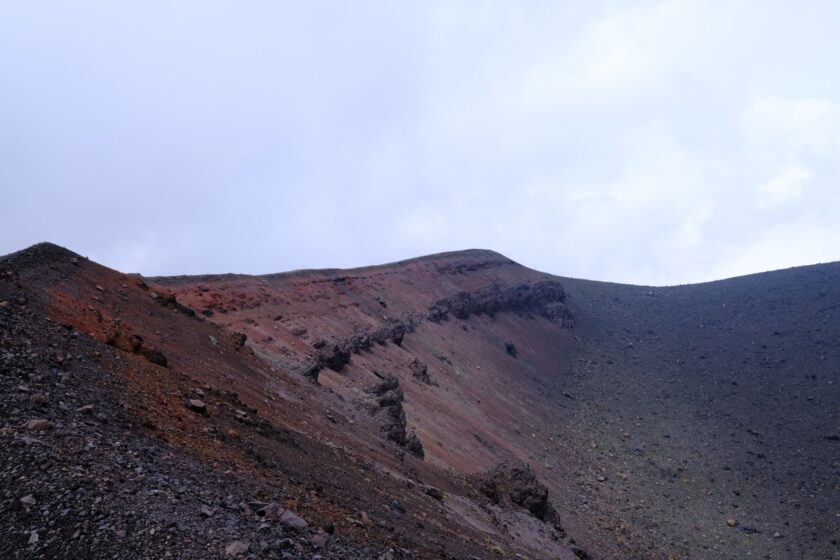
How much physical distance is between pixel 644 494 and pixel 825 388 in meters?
13.9

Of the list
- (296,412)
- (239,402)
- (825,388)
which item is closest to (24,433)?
(239,402)

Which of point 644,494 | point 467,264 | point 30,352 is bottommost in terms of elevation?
point 644,494

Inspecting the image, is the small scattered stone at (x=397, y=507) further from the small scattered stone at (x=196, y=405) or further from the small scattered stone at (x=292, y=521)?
the small scattered stone at (x=292, y=521)

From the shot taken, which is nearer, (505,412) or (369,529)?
(369,529)

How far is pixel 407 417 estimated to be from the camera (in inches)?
744

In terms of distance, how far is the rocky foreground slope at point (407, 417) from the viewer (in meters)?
6.60

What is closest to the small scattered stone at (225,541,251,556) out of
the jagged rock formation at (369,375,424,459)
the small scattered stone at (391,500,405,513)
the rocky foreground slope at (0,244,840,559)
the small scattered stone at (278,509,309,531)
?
Answer: the rocky foreground slope at (0,244,840,559)

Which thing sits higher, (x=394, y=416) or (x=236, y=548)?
(x=394, y=416)

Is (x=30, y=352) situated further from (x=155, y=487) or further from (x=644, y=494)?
(x=644, y=494)

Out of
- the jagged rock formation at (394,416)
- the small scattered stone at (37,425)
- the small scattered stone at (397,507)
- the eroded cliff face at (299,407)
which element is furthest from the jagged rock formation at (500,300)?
the small scattered stone at (37,425)

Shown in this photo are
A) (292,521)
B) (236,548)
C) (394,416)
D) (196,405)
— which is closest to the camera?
(236,548)

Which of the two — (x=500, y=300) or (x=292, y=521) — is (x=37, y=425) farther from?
(x=500, y=300)

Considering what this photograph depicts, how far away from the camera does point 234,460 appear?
816cm

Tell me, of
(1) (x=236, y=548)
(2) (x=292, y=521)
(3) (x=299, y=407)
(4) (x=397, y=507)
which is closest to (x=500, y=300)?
(3) (x=299, y=407)
